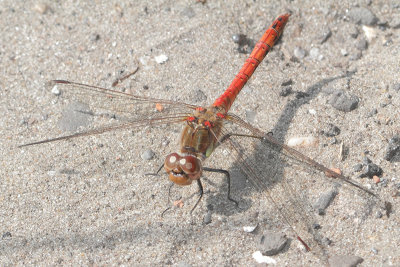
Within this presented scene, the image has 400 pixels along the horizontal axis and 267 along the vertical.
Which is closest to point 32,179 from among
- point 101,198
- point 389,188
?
point 101,198

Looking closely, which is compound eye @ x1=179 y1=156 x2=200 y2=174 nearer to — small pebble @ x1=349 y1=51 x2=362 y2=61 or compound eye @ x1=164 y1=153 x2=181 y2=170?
compound eye @ x1=164 y1=153 x2=181 y2=170

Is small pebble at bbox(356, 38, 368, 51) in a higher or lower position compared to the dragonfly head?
higher

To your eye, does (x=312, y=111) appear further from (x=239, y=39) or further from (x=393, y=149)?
(x=239, y=39)

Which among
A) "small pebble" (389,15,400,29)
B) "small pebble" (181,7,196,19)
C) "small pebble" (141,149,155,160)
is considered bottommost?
"small pebble" (141,149,155,160)

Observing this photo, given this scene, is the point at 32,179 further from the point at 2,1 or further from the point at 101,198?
the point at 2,1

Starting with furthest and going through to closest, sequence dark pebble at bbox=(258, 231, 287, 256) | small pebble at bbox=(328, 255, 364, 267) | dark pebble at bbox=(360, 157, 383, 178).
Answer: dark pebble at bbox=(360, 157, 383, 178), dark pebble at bbox=(258, 231, 287, 256), small pebble at bbox=(328, 255, 364, 267)

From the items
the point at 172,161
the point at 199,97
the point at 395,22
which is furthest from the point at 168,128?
the point at 395,22

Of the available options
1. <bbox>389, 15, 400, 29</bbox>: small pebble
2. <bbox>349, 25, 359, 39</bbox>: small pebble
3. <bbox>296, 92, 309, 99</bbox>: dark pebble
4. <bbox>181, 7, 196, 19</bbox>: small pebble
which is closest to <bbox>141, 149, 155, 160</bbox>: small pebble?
<bbox>296, 92, 309, 99</bbox>: dark pebble

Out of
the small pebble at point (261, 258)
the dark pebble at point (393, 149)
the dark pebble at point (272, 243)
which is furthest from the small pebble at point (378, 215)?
the small pebble at point (261, 258)

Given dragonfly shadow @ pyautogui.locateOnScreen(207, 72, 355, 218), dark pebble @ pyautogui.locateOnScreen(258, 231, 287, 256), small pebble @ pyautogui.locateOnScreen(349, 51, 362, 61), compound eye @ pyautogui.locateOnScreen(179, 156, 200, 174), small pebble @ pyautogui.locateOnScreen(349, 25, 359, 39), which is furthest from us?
small pebble @ pyautogui.locateOnScreen(349, 25, 359, 39)
